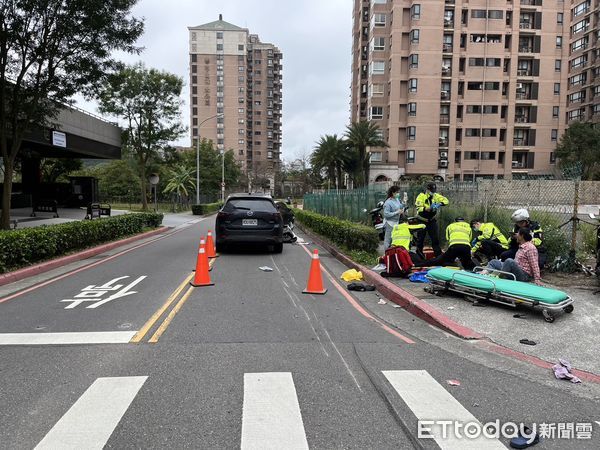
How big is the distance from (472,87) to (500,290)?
2303 inches

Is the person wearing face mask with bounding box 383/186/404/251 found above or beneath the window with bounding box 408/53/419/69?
beneath

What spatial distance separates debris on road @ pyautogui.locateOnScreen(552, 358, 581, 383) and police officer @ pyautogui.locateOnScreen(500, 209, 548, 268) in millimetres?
3641

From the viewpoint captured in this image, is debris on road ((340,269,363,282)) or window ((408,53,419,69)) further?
window ((408,53,419,69))

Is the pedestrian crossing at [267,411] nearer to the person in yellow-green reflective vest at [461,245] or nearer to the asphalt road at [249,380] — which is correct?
the asphalt road at [249,380]

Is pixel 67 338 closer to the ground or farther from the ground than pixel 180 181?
closer to the ground

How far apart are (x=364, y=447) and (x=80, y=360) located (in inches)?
124

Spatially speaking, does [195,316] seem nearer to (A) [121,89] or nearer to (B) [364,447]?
(B) [364,447]

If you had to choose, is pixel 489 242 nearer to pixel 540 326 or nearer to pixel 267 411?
pixel 540 326

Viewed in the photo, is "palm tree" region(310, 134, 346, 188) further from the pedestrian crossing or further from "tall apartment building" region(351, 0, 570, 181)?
the pedestrian crossing

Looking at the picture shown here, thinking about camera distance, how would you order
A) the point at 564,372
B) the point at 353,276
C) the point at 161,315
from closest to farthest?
the point at 564,372 → the point at 161,315 → the point at 353,276

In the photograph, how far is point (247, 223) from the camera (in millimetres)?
12859

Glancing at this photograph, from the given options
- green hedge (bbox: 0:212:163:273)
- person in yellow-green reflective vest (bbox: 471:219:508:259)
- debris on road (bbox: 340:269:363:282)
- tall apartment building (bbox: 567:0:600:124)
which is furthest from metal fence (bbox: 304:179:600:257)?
tall apartment building (bbox: 567:0:600:124)

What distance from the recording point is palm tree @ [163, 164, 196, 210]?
184 ft

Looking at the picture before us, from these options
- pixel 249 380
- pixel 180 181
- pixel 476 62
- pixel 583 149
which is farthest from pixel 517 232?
pixel 476 62
